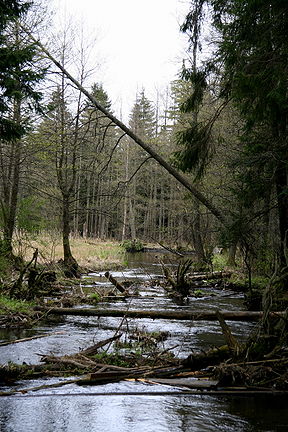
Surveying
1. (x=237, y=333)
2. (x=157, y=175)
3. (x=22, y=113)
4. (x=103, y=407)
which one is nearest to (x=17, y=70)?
(x=22, y=113)

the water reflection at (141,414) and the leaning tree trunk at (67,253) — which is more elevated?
the leaning tree trunk at (67,253)

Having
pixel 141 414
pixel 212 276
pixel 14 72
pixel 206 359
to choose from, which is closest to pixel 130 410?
pixel 141 414

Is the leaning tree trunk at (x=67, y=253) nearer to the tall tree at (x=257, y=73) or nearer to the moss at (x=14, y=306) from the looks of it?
the moss at (x=14, y=306)

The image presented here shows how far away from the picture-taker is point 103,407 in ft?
16.0

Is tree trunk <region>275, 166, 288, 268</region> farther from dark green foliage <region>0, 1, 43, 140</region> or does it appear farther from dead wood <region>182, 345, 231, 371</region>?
dark green foliage <region>0, 1, 43, 140</region>

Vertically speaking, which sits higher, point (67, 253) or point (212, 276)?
point (67, 253)

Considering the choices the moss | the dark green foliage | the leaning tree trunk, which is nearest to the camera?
the moss

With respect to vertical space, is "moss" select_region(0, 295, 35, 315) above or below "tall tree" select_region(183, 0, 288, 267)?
below

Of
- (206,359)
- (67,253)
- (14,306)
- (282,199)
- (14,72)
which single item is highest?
(14,72)

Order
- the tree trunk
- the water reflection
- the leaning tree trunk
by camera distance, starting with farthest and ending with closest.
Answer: the leaning tree trunk → the tree trunk → the water reflection

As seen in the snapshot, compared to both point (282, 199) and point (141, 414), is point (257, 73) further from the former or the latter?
point (141, 414)

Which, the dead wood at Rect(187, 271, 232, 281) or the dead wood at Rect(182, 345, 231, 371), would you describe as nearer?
the dead wood at Rect(182, 345, 231, 371)

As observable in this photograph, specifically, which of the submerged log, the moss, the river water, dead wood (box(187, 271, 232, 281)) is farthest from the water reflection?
dead wood (box(187, 271, 232, 281))

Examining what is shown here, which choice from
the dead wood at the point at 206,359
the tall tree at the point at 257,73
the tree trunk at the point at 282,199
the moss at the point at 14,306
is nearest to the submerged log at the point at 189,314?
the dead wood at the point at 206,359
